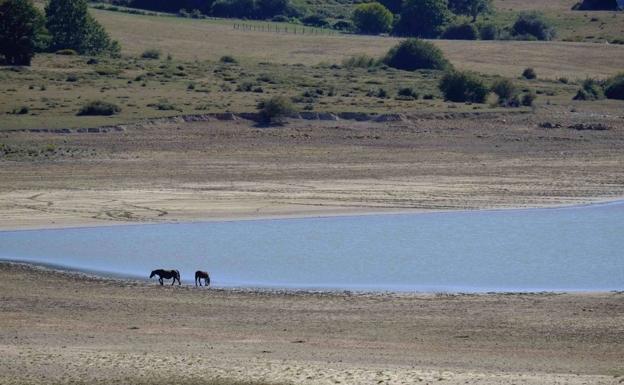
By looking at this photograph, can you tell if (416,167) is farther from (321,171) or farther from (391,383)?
(391,383)

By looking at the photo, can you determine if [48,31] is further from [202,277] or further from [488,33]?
[202,277]

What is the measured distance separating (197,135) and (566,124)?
12311 millimetres

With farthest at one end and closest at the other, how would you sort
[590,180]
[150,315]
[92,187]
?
[590,180] → [92,187] → [150,315]

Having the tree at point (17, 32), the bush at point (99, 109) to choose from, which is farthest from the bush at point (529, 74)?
the bush at point (99, 109)

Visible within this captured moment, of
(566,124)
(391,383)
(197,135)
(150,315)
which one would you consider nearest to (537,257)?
(150,315)

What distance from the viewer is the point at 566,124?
43188mm

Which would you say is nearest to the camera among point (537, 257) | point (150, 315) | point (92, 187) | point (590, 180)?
point (150, 315)

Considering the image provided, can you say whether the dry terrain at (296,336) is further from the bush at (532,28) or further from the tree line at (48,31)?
the bush at (532,28)

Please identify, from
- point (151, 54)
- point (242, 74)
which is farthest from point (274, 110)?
point (151, 54)

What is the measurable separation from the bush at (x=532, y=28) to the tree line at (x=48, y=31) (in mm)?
28514

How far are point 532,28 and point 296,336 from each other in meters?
66.8

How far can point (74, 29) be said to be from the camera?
60.6 meters

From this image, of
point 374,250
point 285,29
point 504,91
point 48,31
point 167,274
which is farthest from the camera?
point 285,29

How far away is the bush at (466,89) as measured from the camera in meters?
48.5
